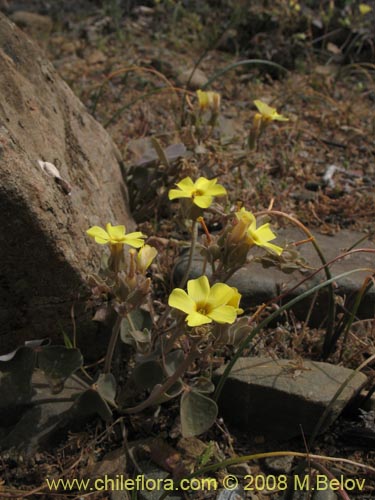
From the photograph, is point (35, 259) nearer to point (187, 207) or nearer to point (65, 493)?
point (187, 207)

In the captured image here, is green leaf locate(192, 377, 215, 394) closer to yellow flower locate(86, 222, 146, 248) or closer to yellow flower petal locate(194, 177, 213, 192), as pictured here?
yellow flower locate(86, 222, 146, 248)

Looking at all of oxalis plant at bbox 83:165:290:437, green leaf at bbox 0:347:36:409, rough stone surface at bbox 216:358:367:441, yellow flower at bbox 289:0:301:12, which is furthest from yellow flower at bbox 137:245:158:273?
yellow flower at bbox 289:0:301:12

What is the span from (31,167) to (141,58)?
2.70 metres

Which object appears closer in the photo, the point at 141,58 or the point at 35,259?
the point at 35,259

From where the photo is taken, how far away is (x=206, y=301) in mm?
1524

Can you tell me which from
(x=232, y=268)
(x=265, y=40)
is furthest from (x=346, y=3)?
(x=232, y=268)

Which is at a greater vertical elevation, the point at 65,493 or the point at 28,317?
the point at 28,317

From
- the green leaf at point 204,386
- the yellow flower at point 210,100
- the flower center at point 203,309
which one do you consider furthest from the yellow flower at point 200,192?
the yellow flower at point 210,100

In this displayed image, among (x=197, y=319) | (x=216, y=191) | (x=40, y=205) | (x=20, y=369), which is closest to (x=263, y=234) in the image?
(x=216, y=191)

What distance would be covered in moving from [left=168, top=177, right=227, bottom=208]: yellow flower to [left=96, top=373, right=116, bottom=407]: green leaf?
0.62 m

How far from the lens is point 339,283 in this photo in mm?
2287

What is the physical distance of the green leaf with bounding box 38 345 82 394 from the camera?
1759 mm

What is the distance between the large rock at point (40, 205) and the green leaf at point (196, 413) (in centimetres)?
49

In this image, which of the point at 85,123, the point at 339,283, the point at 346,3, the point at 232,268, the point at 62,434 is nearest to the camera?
the point at 232,268
